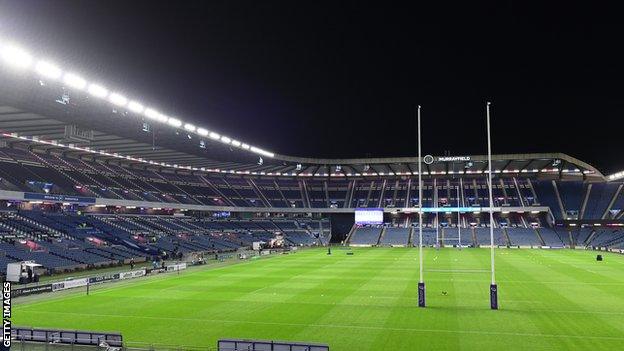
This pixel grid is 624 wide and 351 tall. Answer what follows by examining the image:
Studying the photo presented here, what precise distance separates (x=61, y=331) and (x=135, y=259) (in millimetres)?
40400

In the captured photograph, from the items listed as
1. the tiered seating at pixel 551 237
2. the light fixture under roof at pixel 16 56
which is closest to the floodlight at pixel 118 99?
the light fixture under roof at pixel 16 56

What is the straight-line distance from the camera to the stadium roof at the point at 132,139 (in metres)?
33.1

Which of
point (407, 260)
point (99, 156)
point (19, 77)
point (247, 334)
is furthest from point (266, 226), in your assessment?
point (247, 334)

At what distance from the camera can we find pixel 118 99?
124 ft

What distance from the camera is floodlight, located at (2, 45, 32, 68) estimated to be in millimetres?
27075

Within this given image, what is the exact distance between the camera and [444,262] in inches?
2088

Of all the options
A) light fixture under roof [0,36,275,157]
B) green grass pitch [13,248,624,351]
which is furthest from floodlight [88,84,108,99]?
green grass pitch [13,248,624,351]

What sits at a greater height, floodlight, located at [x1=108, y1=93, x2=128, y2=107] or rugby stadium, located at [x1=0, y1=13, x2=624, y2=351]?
floodlight, located at [x1=108, y1=93, x2=128, y2=107]

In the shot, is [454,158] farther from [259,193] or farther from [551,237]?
[259,193]

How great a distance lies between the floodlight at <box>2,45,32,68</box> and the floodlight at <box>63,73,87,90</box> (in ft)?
11.4

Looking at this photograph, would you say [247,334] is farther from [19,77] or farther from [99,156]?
[99,156]

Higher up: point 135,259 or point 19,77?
point 19,77

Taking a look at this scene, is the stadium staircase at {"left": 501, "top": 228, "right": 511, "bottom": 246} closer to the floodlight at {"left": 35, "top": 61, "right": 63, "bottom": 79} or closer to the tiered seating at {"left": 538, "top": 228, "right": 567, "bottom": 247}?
the tiered seating at {"left": 538, "top": 228, "right": 567, "bottom": 247}

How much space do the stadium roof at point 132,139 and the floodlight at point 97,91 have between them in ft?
0.26
